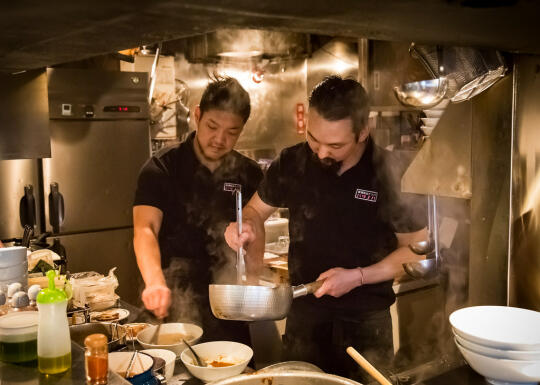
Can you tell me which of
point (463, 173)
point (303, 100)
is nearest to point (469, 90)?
point (463, 173)

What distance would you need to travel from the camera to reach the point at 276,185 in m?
2.71

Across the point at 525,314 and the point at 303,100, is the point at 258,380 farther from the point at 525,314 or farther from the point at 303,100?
the point at 303,100

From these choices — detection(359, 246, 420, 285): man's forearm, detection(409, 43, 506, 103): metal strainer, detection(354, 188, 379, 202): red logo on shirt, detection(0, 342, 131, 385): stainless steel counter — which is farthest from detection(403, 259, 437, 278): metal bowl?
detection(0, 342, 131, 385): stainless steel counter

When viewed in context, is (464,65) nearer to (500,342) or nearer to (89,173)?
(500,342)

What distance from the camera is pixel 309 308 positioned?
2.50 metres

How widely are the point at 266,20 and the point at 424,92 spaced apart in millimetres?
708

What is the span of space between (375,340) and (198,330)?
0.91 metres

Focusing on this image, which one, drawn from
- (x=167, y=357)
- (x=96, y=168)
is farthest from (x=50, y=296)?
(x=96, y=168)

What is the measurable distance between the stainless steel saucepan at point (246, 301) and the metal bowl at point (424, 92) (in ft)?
2.25

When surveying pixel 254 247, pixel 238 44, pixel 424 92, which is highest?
pixel 238 44

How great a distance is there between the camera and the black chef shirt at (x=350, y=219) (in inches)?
98.6

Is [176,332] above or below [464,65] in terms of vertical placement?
below

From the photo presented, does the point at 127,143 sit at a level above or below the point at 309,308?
above

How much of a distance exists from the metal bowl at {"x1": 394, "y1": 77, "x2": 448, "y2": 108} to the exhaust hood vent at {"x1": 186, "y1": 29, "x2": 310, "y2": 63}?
286 centimetres
